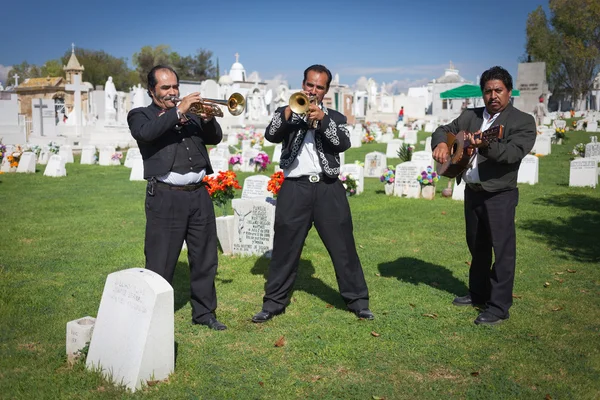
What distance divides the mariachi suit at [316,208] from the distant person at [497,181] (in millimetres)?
1079

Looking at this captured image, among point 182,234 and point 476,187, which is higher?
point 476,187

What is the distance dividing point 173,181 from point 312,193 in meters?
1.30

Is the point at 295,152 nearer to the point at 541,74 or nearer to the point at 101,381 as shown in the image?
the point at 101,381

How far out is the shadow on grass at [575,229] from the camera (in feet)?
26.7

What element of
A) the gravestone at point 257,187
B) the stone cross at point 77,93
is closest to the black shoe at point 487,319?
the gravestone at point 257,187

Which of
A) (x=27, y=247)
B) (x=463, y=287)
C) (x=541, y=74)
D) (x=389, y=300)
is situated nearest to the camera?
(x=389, y=300)

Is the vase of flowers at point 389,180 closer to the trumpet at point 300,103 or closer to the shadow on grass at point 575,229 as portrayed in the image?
the shadow on grass at point 575,229

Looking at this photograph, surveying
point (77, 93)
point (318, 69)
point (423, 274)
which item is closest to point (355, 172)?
point (423, 274)

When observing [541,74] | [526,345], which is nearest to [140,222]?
[526,345]

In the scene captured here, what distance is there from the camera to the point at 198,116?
16.5 ft

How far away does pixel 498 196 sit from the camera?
5.23 m

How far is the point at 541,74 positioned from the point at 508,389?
37.7m

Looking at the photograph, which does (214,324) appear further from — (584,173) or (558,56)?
(558,56)

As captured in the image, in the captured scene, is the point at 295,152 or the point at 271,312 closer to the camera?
the point at 295,152
